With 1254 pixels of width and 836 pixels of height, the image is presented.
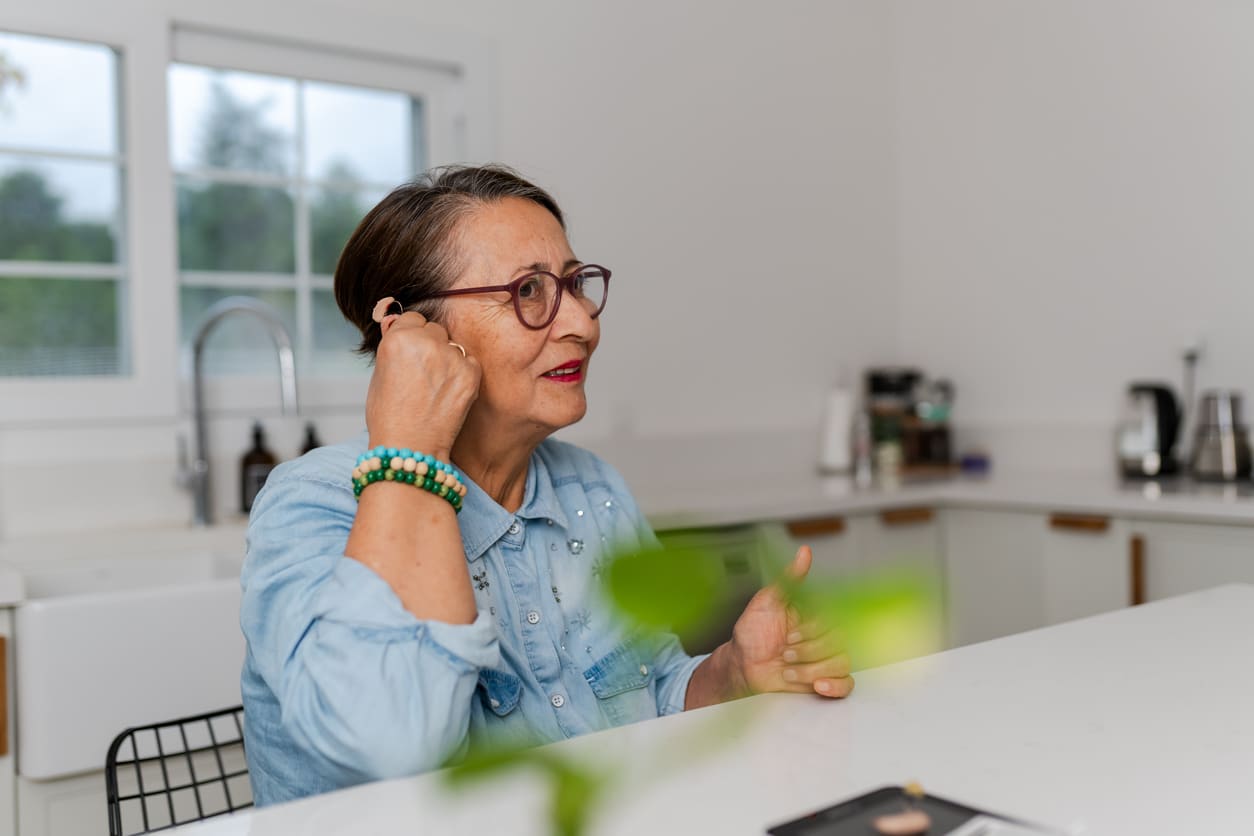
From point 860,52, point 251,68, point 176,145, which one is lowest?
point 176,145

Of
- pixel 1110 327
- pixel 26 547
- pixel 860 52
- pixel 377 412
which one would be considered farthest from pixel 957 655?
pixel 860 52

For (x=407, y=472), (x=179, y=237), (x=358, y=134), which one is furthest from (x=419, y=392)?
(x=358, y=134)

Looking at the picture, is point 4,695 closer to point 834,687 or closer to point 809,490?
point 834,687

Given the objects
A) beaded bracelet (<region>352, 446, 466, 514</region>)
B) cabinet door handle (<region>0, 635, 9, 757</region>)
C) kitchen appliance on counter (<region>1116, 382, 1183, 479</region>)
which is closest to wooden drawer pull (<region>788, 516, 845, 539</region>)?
kitchen appliance on counter (<region>1116, 382, 1183, 479</region>)

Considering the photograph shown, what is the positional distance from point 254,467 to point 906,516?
1.69m

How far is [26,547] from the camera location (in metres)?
2.25

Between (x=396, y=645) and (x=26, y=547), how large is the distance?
5.33 ft

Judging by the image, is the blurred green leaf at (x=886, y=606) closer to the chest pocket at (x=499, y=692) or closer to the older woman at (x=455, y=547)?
the older woman at (x=455, y=547)

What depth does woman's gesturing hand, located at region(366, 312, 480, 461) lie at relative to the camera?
3.64 ft

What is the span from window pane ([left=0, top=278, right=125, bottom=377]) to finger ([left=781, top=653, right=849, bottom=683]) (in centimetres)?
197

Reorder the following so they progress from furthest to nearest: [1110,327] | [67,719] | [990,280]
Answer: [990,280] → [1110,327] → [67,719]

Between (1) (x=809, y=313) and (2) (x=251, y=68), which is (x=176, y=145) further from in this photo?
(1) (x=809, y=313)

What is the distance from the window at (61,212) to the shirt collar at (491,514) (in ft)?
5.08

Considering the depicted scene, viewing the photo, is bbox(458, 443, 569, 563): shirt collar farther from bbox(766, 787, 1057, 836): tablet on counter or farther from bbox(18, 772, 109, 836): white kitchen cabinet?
bbox(18, 772, 109, 836): white kitchen cabinet
